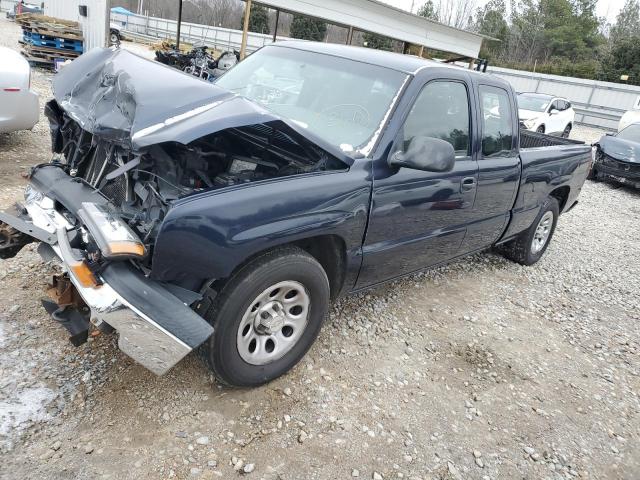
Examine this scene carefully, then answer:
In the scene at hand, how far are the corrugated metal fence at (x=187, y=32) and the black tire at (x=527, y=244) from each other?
27260mm

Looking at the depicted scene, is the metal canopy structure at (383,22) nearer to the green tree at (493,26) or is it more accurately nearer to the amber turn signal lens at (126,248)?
the amber turn signal lens at (126,248)

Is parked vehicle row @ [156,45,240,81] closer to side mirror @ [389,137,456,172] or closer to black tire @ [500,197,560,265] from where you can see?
black tire @ [500,197,560,265]

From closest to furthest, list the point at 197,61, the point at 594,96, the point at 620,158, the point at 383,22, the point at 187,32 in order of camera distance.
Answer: the point at 620,158 → the point at 197,61 → the point at 383,22 → the point at 594,96 → the point at 187,32

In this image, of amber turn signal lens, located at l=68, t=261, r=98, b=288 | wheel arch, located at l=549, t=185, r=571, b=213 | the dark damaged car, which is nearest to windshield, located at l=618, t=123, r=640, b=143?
the dark damaged car

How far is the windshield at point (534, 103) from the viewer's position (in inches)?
608

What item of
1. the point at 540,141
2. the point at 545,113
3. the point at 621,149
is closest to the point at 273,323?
the point at 540,141

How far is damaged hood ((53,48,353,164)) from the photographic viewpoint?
228 centimetres

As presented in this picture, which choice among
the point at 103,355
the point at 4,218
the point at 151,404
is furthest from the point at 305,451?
the point at 4,218

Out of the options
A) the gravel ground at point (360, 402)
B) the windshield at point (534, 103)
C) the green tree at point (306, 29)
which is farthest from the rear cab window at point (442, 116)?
the green tree at point (306, 29)

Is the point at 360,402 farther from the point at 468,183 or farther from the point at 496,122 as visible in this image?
the point at 496,122

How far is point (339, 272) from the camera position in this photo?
306cm

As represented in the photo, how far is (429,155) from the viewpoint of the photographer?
280 centimetres

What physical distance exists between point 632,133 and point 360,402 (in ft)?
39.1

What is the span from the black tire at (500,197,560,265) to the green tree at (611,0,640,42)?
175 ft
